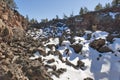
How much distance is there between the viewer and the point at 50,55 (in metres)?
38.9

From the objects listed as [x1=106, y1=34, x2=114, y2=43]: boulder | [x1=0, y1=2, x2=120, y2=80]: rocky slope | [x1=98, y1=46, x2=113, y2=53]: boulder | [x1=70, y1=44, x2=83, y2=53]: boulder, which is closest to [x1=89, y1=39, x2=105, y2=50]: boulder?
[x1=0, y1=2, x2=120, y2=80]: rocky slope

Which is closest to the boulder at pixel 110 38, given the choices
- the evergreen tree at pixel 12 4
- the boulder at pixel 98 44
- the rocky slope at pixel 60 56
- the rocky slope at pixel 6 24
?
the rocky slope at pixel 60 56

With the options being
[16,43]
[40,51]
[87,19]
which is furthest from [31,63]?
[87,19]

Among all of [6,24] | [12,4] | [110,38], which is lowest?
[6,24]

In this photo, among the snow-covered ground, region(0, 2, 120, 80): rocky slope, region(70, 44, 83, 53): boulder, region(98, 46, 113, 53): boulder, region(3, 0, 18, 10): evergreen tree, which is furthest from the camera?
region(3, 0, 18, 10): evergreen tree

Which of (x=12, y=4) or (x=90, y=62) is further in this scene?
(x=12, y=4)

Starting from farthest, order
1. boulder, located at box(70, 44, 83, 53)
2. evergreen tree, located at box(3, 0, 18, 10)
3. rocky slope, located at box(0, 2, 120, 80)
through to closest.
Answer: evergreen tree, located at box(3, 0, 18, 10), boulder, located at box(70, 44, 83, 53), rocky slope, located at box(0, 2, 120, 80)

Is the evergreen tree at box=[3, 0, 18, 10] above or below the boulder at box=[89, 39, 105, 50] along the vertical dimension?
above

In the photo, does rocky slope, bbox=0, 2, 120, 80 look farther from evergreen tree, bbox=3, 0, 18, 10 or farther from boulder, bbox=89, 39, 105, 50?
evergreen tree, bbox=3, 0, 18, 10

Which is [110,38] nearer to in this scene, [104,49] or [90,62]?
[104,49]

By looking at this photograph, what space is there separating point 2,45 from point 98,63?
48.8ft

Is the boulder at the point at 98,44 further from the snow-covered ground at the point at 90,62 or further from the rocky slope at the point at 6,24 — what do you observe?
the rocky slope at the point at 6,24

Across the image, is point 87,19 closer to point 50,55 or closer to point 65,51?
point 65,51

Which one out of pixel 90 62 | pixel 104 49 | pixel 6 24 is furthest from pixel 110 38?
pixel 6 24
